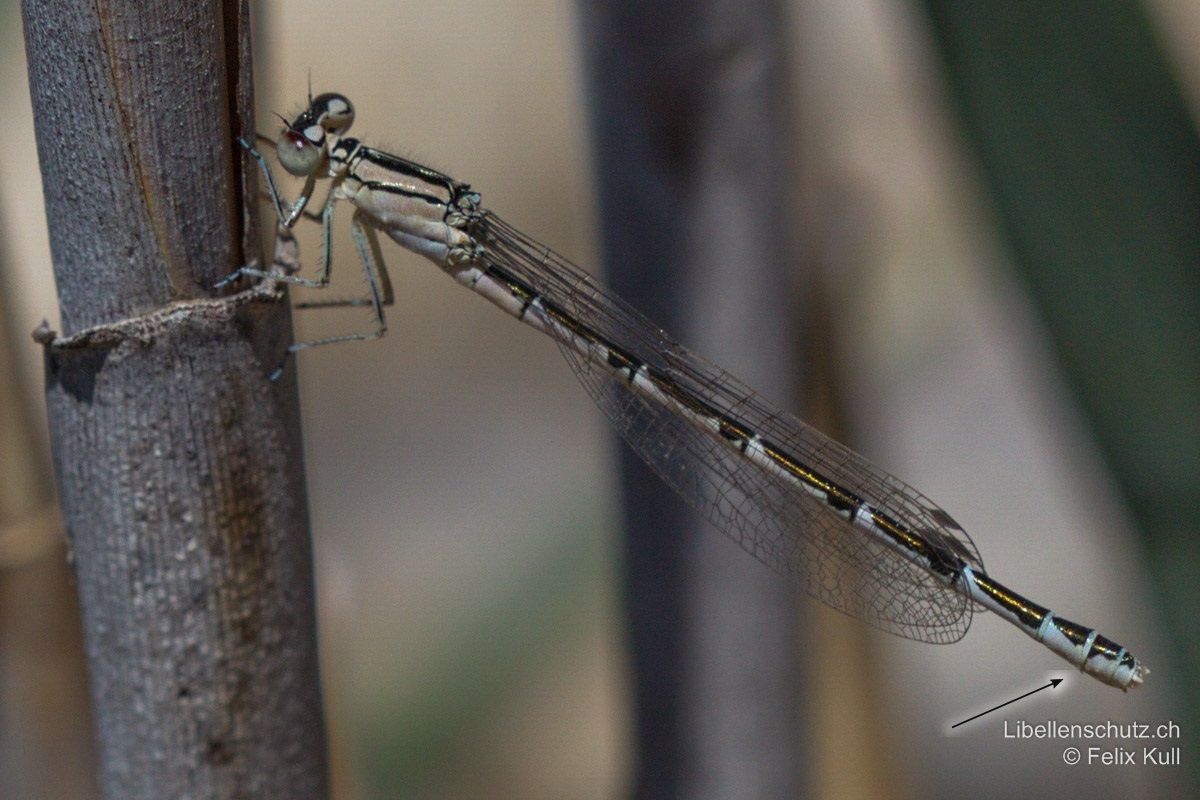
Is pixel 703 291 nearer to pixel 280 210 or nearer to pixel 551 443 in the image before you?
pixel 280 210

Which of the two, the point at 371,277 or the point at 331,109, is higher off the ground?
the point at 331,109

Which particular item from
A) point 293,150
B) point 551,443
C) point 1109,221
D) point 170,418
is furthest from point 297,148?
point 551,443

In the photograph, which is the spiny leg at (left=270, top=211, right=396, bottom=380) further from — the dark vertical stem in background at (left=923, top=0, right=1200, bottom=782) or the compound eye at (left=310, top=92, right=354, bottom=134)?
the dark vertical stem in background at (left=923, top=0, right=1200, bottom=782)

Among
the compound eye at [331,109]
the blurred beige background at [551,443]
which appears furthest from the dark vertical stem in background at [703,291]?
the compound eye at [331,109]

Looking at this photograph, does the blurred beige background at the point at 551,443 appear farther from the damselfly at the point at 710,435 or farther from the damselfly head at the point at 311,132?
the damselfly head at the point at 311,132

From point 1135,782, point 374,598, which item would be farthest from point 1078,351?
point 374,598

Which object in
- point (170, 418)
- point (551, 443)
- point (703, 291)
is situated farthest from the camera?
point (551, 443)

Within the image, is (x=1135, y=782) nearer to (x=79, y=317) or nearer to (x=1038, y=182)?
(x=1038, y=182)

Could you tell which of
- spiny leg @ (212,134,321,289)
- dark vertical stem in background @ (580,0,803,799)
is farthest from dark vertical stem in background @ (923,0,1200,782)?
spiny leg @ (212,134,321,289)
